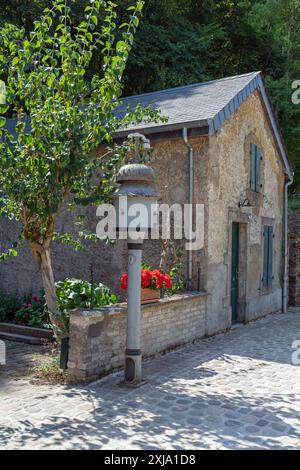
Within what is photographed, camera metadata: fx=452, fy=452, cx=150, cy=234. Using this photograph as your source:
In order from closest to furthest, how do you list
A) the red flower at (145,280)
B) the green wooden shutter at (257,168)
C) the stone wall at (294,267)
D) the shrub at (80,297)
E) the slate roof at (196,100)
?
the red flower at (145,280), the shrub at (80,297), the slate roof at (196,100), the green wooden shutter at (257,168), the stone wall at (294,267)

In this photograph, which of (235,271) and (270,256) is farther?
(270,256)

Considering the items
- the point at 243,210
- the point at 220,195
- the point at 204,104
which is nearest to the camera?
the point at 220,195

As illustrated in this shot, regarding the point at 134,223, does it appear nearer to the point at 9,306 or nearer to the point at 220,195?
the point at 220,195

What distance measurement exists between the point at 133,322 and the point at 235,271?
5077 millimetres

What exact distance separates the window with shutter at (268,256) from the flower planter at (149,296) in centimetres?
524

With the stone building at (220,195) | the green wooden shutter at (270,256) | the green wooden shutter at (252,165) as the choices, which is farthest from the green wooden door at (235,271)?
the green wooden shutter at (270,256)

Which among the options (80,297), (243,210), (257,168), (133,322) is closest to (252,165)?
(257,168)

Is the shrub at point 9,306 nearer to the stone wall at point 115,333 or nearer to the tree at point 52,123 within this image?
the stone wall at point 115,333

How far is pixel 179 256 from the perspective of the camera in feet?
27.6

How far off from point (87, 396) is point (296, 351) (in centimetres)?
403

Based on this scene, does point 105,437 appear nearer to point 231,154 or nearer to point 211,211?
point 211,211

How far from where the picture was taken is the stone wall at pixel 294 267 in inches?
525

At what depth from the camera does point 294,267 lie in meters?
13.3
